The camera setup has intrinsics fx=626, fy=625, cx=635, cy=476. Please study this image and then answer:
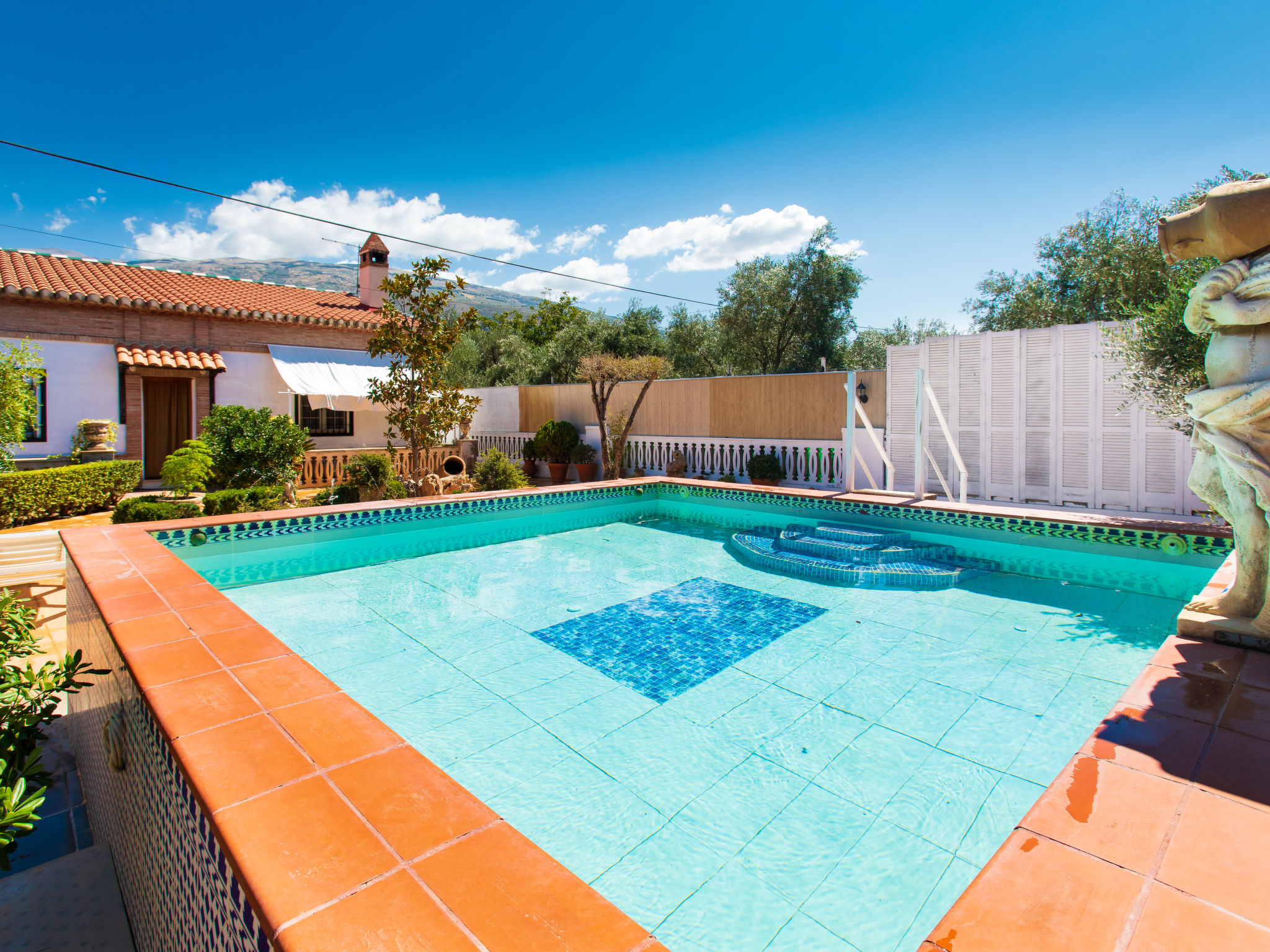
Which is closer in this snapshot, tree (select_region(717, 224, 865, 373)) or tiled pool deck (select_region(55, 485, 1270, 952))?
tiled pool deck (select_region(55, 485, 1270, 952))

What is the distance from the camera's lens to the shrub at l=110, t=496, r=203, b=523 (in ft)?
24.6

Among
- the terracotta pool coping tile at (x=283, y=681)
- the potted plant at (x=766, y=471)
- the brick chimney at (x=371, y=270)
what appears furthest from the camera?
the brick chimney at (x=371, y=270)

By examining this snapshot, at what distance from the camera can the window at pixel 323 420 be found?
1532cm

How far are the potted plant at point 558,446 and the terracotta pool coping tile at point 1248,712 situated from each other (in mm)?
13430

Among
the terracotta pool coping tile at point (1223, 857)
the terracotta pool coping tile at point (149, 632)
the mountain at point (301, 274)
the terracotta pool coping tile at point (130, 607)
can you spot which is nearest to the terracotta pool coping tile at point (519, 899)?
the terracotta pool coping tile at point (1223, 857)

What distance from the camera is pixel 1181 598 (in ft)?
20.3

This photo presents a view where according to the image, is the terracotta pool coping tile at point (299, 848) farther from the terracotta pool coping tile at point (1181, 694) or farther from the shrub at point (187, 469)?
the shrub at point (187, 469)

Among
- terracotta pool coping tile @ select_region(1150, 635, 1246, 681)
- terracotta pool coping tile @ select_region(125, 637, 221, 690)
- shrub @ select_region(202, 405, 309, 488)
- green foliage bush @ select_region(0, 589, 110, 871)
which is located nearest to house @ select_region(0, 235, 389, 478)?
shrub @ select_region(202, 405, 309, 488)

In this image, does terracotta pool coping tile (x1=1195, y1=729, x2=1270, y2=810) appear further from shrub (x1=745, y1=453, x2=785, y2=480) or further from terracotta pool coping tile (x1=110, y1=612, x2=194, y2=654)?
shrub (x1=745, y1=453, x2=785, y2=480)

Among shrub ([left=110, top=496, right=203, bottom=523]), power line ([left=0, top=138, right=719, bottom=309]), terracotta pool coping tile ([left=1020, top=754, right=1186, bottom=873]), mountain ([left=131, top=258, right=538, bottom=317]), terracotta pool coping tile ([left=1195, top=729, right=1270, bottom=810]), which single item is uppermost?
mountain ([left=131, top=258, right=538, bottom=317])

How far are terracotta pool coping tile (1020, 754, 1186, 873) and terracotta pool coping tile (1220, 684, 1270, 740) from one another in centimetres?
55

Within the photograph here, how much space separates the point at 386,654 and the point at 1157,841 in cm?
445

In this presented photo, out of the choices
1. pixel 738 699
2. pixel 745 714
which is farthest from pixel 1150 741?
pixel 738 699

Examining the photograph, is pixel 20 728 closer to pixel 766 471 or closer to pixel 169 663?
pixel 169 663
